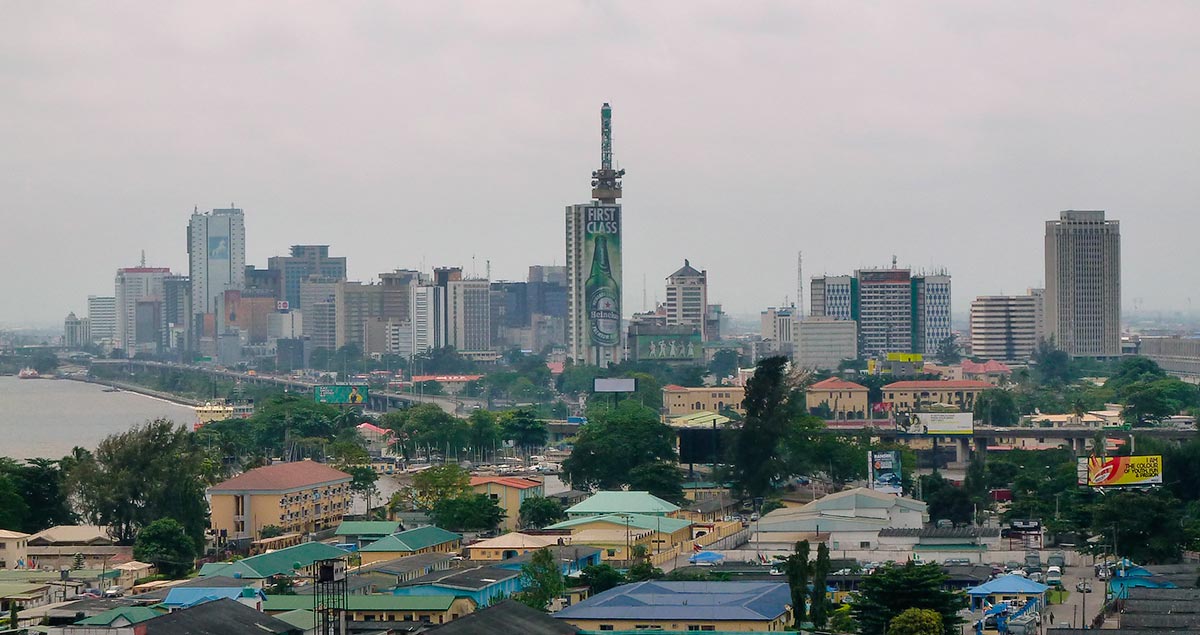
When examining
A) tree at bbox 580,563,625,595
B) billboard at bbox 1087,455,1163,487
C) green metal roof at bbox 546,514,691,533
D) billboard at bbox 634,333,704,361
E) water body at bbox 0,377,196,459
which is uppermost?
billboard at bbox 634,333,704,361

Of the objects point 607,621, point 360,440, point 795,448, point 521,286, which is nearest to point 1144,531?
point 607,621

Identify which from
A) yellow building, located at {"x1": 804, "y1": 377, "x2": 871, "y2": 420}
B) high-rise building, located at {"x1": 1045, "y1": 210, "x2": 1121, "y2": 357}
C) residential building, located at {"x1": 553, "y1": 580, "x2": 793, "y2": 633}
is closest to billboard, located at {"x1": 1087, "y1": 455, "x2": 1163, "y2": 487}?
residential building, located at {"x1": 553, "y1": 580, "x2": 793, "y2": 633}

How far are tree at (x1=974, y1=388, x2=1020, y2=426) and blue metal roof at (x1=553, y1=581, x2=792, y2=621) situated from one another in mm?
44199

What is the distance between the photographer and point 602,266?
4028 inches

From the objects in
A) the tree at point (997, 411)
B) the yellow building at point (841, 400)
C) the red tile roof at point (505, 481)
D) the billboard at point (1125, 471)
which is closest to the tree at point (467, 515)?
the red tile roof at point (505, 481)

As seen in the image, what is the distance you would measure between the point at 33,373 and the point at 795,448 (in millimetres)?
120857

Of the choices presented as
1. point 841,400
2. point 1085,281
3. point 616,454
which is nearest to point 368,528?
point 616,454

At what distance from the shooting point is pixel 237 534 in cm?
4159

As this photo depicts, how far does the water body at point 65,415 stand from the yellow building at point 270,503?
20802 mm

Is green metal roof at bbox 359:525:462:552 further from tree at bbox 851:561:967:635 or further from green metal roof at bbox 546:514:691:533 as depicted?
tree at bbox 851:561:967:635

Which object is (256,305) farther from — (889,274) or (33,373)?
(889,274)

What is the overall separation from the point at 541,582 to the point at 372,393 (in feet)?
239

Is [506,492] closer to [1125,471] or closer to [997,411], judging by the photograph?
[1125,471]

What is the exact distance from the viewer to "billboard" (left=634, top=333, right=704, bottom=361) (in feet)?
364
